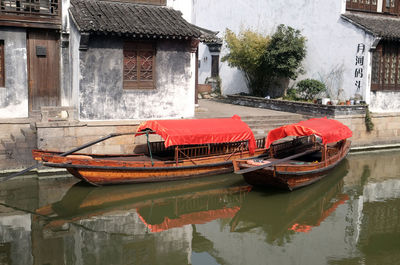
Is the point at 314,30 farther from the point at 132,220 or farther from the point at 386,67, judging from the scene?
the point at 132,220

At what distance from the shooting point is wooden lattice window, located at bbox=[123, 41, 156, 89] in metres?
14.1

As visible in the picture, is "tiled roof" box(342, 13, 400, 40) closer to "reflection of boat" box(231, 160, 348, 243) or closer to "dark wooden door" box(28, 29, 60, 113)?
"reflection of boat" box(231, 160, 348, 243)

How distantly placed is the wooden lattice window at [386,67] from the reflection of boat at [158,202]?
28.5 feet

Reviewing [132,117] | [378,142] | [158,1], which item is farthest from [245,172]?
[378,142]

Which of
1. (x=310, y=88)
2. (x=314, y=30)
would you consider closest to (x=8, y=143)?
(x=310, y=88)

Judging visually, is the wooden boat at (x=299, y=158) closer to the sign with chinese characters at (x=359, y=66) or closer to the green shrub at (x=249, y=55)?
the sign with chinese characters at (x=359, y=66)

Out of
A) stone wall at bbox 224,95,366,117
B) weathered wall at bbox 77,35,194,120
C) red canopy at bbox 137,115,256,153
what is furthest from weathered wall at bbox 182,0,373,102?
red canopy at bbox 137,115,256,153

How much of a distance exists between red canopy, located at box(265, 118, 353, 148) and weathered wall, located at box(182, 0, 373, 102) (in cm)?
512

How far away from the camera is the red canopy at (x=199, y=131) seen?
11977 millimetres

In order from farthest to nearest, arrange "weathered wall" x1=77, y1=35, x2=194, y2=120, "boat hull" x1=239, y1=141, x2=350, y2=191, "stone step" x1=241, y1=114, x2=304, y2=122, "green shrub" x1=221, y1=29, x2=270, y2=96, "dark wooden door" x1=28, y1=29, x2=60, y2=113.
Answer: "green shrub" x1=221, y1=29, x2=270, y2=96 < "stone step" x1=241, y1=114, x2=304, y2=122 < "dark wooden door" x1=28, y1=29, x2=60, y2=113 < "weathered wall" x1=77, y1=35, x2=194, y2=120 < "boat hull" x1=239, y1=141, x2=350, y2=191

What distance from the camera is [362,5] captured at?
1894 centimetres

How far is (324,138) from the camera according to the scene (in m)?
12.6

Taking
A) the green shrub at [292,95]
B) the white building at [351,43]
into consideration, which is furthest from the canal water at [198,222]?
the green shrub at [292,95]

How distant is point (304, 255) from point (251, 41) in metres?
14.7
